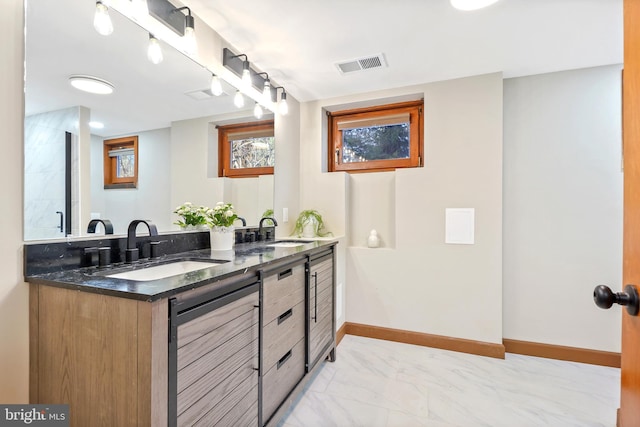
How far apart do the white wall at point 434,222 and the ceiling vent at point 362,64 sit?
455 millimetres

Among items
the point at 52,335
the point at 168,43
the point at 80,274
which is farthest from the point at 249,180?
the point at 52,335

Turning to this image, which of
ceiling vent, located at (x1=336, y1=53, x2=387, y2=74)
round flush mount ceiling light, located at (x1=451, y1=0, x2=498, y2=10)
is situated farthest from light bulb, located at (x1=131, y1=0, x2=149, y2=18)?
round flush mount ceiling light, located at (x1=451, y1=0, x2=498, y2=10)

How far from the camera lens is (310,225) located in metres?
2.74

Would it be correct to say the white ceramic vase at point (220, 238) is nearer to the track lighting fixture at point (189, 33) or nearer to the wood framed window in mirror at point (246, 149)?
the wood framed window in mirror at point (246, 149)

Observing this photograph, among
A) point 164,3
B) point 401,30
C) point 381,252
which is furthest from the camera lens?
point 381,252

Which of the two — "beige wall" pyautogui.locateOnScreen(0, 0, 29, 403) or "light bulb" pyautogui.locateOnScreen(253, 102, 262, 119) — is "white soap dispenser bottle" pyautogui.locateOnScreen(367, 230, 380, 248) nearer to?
"light bulb" pyautogui.locateOnScreen(253, 102, 262, 119)

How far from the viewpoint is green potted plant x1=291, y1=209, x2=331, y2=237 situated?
2.74 metres

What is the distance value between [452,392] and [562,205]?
1679 millimetres

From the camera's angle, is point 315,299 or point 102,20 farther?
point 315,299

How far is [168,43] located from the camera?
62.2 inches

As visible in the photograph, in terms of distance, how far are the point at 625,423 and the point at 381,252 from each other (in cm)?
194

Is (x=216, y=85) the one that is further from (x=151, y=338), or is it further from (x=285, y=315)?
(x=151, y=338)

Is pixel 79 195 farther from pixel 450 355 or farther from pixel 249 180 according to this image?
pixel 450 355

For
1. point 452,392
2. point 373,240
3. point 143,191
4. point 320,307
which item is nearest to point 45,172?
point 143,191
